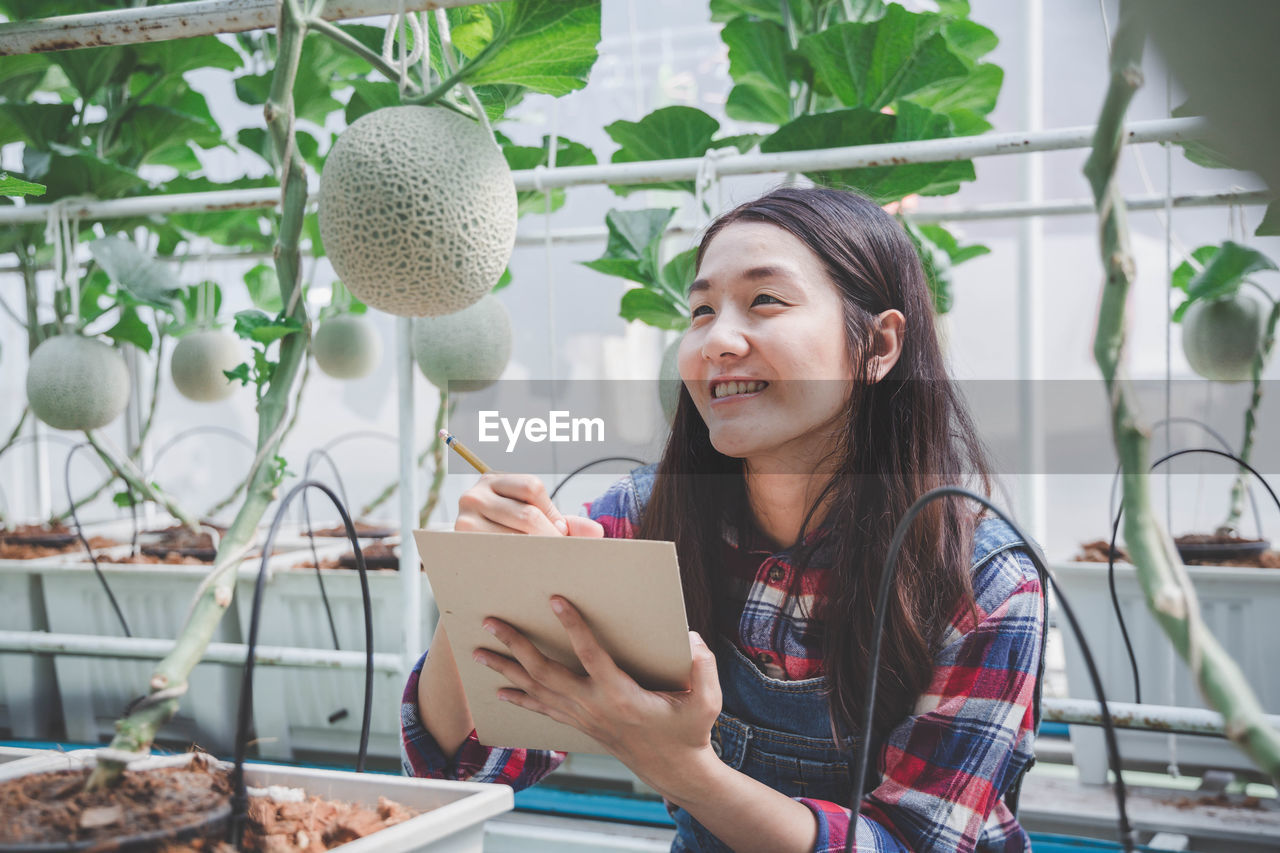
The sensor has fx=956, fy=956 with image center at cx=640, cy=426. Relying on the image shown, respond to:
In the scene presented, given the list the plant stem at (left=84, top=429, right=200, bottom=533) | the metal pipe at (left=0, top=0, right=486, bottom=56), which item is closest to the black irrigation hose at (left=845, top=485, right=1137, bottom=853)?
the metal pipe at (left=0, top=0, right=486, bottom=56)

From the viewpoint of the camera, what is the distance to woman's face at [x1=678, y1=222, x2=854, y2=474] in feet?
2.21

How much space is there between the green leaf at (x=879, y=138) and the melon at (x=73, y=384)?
0.80m

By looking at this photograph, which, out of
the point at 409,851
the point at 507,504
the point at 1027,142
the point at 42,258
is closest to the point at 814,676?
the point at 507,504

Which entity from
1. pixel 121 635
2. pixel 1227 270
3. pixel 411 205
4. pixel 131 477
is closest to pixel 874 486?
pixel 411 205

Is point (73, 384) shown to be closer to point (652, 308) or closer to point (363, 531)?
point (652, 308)

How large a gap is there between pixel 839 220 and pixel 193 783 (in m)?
0.58

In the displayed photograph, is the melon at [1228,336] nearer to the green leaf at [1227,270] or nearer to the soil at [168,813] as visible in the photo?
the green leaf at [1227,270]

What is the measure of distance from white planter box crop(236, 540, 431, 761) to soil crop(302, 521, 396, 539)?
0.15 meters

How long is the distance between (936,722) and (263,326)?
518 mm

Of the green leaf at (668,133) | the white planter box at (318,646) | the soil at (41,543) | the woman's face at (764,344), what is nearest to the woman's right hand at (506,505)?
the woman's face at (764,344)

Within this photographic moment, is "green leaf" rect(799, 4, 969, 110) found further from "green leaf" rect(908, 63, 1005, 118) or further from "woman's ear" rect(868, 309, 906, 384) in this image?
"woman's ear" rect(868, 309, 906, 384)

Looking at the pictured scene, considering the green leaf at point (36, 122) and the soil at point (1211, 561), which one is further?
the soil at point (1211, 561)

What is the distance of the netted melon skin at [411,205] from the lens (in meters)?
0.63

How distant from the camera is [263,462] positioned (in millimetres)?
482
